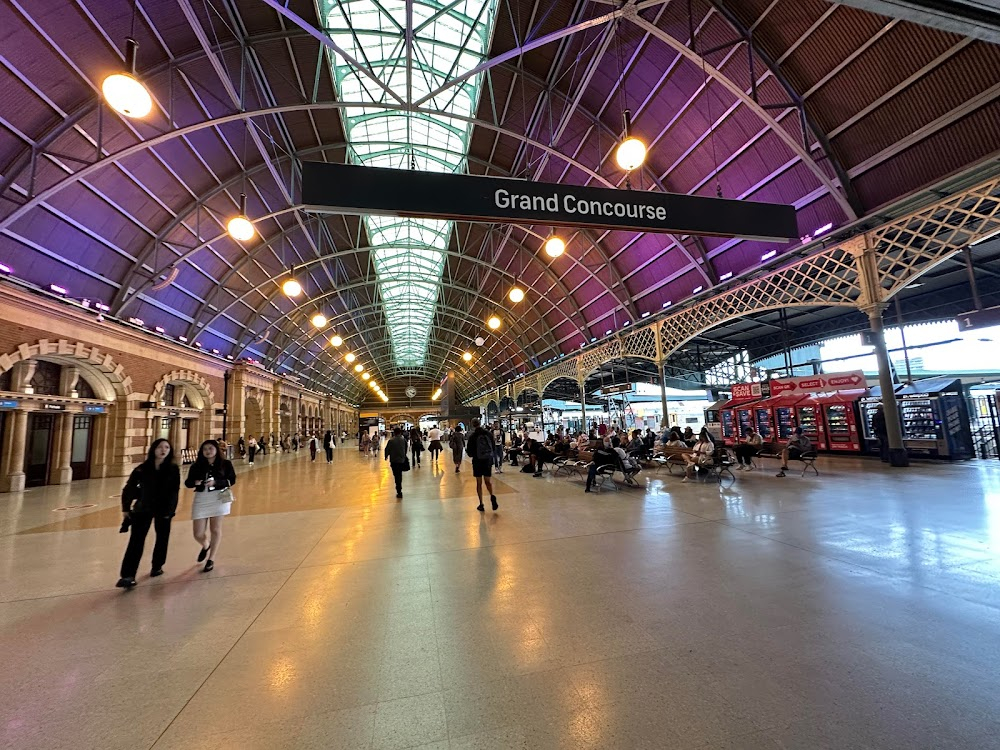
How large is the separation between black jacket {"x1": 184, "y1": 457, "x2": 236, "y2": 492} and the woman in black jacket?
0.19m

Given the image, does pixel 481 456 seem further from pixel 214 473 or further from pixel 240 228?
pixel 240 228

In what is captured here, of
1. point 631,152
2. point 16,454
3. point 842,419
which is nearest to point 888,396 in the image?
point 842,419

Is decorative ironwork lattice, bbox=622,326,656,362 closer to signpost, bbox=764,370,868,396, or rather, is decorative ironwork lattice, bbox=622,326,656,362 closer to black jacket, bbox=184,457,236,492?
signpost, bbox=764,370,868,396

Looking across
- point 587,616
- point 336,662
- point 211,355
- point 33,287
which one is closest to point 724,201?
point 587,616

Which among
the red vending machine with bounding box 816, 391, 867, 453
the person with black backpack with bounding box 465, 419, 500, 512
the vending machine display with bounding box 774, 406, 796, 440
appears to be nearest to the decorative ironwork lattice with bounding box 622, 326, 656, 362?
the vending machine display with bounding box 774, 406, 796, 440

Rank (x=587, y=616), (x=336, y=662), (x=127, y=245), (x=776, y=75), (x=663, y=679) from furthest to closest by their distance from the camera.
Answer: (x=127, y=245), (x=776, y=75), (x=587, y=616), (x=336, y=662), (x=663, y=679)

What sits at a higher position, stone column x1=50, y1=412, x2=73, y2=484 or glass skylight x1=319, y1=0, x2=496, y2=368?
glass skylight x1=319, y1=0, x2=496, y2=368

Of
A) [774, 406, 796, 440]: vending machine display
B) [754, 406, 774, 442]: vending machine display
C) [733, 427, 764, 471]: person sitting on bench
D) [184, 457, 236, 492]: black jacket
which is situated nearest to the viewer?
[184, 457, 236, 492]: black jacket

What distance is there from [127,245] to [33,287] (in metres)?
3.51

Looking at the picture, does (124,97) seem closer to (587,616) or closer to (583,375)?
(587,616)

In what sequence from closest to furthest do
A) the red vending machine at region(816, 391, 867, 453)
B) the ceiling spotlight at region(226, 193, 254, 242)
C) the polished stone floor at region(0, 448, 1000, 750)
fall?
the polished stone floor at region(0, 448, 1000, 750) → the ceiling spotlight at region(226, 193, 254, 242) → the red vending machine at region(816, 391, 867, 453)

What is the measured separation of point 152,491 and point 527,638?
174 inches

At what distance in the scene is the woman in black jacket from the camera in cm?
455

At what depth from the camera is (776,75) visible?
10.9 m
